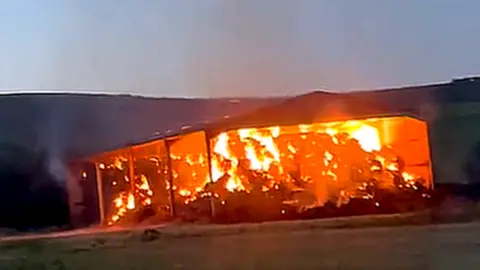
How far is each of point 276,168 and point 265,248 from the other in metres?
0.17

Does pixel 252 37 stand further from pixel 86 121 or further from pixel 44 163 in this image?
pixel 44 163

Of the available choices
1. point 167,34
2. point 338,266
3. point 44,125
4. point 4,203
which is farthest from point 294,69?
point 4,203

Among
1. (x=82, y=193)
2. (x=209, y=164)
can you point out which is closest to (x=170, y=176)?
(x=209, y=164)

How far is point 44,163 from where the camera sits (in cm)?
140

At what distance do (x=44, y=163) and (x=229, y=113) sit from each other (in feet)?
1.28

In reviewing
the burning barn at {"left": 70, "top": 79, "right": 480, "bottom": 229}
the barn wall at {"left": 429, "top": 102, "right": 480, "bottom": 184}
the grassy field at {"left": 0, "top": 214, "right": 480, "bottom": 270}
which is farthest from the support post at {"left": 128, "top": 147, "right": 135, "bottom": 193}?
the barn wall at {"left": 429, "top": 102, "right": 480, "bottom": 184}

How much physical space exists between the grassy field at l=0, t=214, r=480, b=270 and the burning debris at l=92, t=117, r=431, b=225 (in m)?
0.05

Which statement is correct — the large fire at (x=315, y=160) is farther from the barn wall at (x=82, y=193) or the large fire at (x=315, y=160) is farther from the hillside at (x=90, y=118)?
the barn wall at (x=82, y=193)

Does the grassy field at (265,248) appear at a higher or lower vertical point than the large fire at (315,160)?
lower

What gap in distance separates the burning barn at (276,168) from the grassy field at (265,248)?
2.0 inches

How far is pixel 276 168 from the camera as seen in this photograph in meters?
1.34

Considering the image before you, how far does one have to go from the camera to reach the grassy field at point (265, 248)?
1189mm

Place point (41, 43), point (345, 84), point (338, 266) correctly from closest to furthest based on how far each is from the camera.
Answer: point (338, 266), point (345, 84), point (41, 43)

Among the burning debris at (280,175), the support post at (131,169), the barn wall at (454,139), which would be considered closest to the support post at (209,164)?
the burning debris at (280,175)
